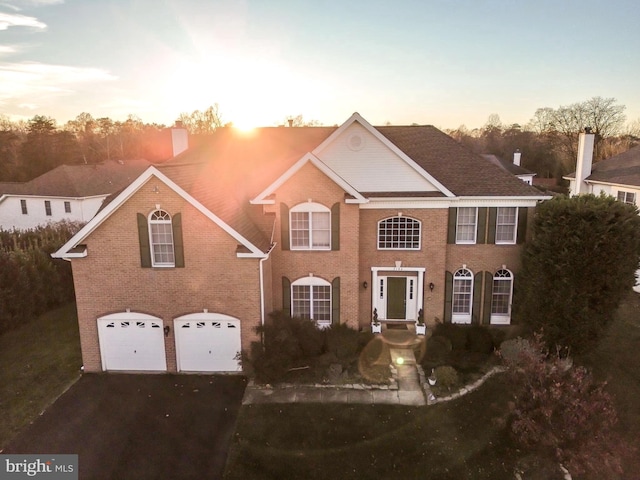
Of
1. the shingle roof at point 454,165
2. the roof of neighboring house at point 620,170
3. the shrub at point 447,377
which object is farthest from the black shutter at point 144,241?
the roof of neighboring house at point 620,170

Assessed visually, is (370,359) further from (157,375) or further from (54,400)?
(54,400)

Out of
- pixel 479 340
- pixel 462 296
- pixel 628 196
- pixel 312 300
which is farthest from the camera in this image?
pixel 628 196

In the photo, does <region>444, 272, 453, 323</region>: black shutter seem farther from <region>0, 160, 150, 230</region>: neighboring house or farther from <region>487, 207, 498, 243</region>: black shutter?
<region>0, 160, 150, 230</region>: neighboring house

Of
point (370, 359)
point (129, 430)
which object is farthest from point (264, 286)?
point (129, 430)

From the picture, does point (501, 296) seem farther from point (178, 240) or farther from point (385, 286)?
point (178, 240)

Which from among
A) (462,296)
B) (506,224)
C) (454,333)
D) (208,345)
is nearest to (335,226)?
(454,333)

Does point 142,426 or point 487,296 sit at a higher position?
point 487,296
